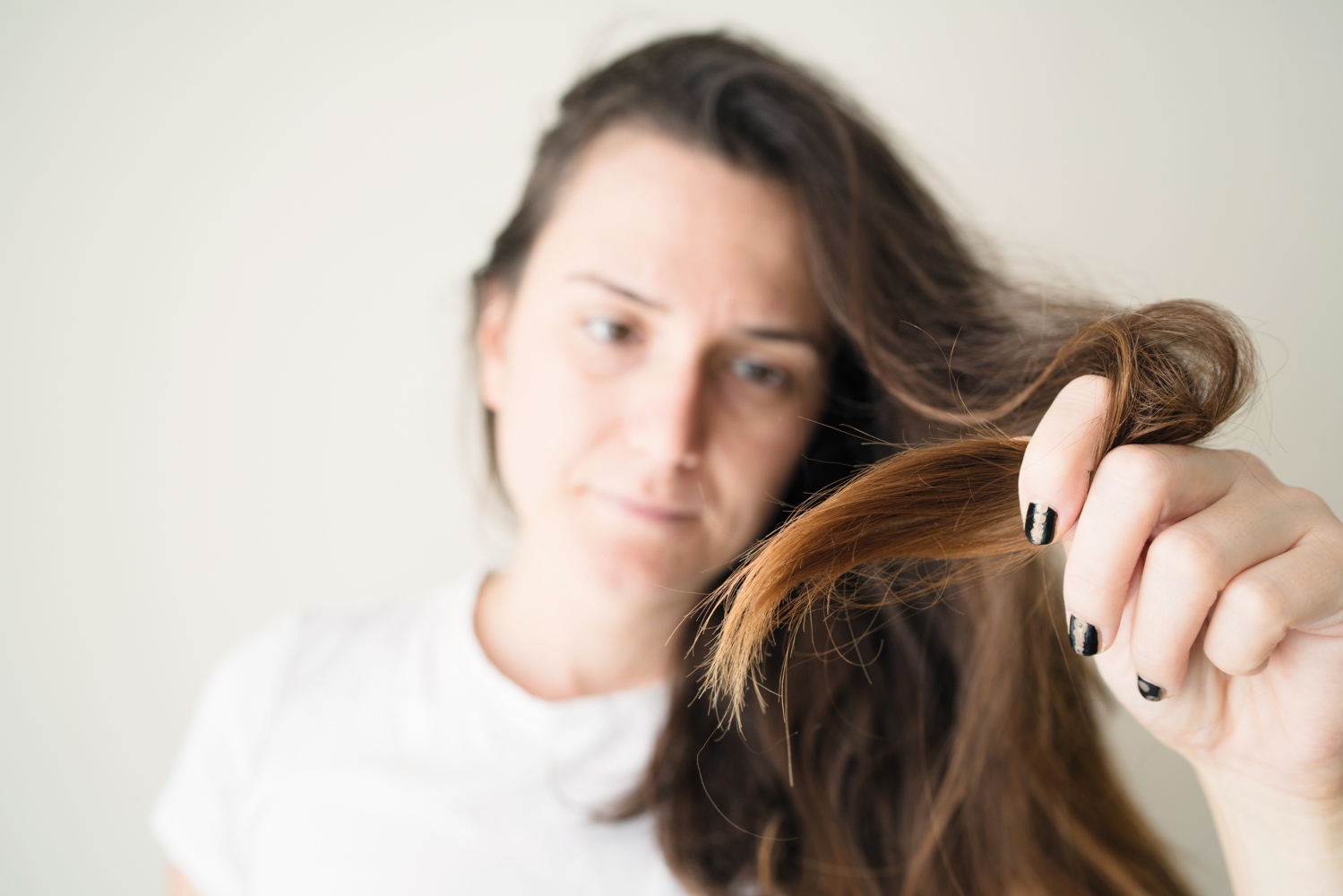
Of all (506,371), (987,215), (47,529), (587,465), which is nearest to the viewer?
(587,465)

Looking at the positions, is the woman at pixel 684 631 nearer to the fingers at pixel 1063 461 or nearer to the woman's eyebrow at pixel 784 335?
the woman's eyebrow at pixel 784 335

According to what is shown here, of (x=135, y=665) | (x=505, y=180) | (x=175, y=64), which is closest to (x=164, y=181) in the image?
(x=175, y=64)

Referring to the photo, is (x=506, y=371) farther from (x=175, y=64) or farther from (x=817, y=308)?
(x=175, y=64)

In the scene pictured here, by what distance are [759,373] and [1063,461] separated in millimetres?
551

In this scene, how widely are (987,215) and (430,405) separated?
121 cm

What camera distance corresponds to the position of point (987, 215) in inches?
53.8

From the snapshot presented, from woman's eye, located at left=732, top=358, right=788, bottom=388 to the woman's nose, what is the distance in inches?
2.7

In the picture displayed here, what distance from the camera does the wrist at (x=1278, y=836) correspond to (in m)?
0.66

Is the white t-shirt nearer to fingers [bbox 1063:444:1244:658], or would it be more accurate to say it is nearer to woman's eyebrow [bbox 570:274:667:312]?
woman's eyebrow [bbox 570:274:667:312]

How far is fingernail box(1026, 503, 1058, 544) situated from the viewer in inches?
21.4

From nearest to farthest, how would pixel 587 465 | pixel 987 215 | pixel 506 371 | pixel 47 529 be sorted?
1. pixel 587 465
2. pixel 506 371
3. pixel 987 215
4. pixel 47 529

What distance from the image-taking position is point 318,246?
150cm

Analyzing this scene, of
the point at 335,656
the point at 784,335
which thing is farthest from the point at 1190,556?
the point at 335,656

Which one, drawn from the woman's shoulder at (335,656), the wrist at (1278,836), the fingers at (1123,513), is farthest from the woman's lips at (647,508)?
the wrist at (1278,836)
